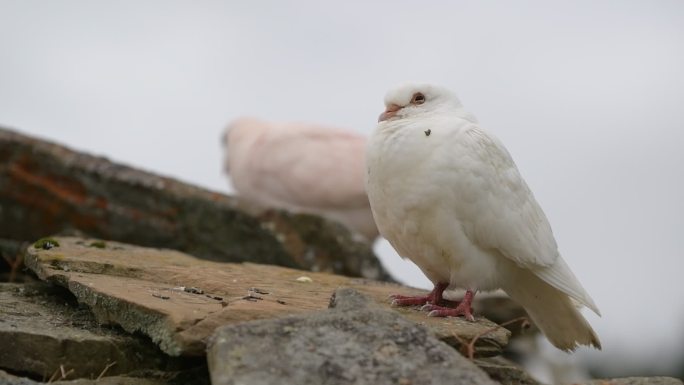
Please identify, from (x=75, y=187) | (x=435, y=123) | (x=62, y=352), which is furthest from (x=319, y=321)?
(x=75, y=187)

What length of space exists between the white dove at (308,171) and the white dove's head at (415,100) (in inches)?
237

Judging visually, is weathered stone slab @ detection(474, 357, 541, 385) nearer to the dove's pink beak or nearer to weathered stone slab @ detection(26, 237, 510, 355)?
weathered stone slab @ detection(26, 237, 510, 355)

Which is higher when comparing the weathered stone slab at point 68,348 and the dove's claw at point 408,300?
the dove's claw at point 408,300

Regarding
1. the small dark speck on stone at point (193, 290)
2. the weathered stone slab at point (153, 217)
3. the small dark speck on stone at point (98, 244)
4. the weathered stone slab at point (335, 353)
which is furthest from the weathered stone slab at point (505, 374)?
the weathered stone slab at point (153, 217)

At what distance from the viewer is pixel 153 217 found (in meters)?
9.93

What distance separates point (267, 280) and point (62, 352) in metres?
2.10

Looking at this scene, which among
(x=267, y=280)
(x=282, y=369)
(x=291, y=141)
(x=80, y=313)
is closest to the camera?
(x=282, y=369)

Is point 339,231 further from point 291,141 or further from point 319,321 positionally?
point 319,321

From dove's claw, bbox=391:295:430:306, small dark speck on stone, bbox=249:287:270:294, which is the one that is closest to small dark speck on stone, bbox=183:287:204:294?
small dark speck on stone, bbox=249:287:270:294

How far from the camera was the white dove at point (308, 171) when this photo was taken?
12.7 meters

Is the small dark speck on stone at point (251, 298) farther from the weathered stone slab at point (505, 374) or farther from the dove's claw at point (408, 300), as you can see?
the weathered stone slab at point (505, 374)

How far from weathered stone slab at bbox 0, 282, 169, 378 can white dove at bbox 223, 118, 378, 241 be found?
24.0 feet

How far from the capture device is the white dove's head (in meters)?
6.18

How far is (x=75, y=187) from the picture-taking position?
10016 mm
